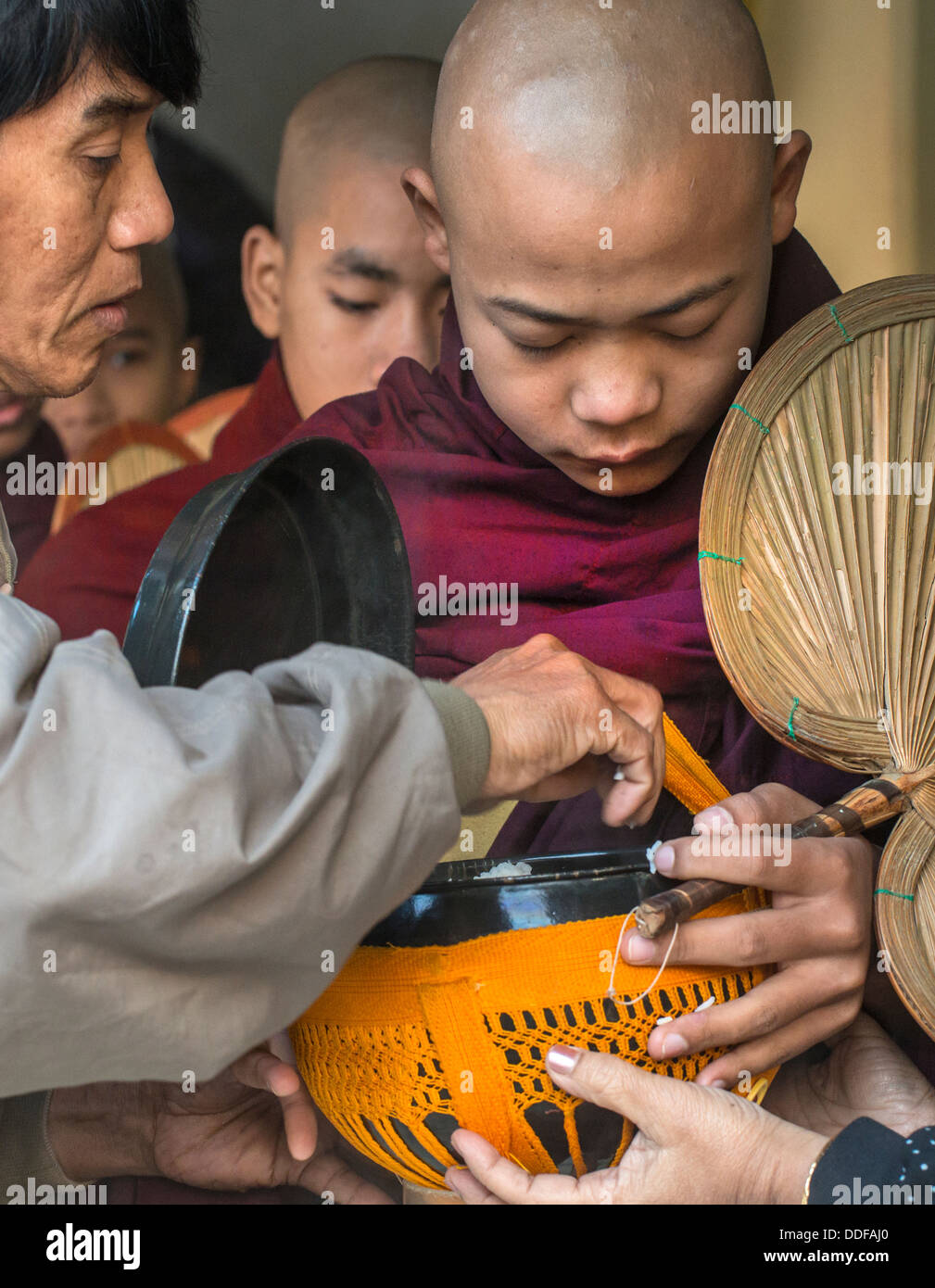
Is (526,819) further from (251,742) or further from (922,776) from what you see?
(251,742)

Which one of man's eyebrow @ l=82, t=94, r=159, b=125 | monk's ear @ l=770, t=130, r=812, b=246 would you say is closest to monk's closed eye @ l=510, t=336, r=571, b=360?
monk's ear @ l=770, t=130, r=812, b=246

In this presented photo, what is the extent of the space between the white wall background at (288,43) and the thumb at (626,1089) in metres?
1.21

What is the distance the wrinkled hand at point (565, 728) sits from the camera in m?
0.84

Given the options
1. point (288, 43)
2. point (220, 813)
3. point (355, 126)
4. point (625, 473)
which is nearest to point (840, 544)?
point (625, 473)

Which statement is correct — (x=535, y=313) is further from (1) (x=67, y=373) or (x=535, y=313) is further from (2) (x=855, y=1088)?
(2) (x=855, y=1088)

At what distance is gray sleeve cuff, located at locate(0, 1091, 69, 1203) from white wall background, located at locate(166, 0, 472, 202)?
115cm

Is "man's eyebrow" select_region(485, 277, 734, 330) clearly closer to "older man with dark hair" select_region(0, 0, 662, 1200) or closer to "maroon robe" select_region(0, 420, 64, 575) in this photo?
"older man with dark hair" select_region(0, 0, 662, 1200)

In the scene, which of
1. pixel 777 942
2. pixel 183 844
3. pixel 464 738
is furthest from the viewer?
pixel 777 942

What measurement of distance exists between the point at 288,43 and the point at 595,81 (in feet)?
2.28

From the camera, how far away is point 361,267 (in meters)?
1.47

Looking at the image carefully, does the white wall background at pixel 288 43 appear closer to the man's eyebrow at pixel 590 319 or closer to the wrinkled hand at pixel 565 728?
the man's eyebrow at pixel 590 319

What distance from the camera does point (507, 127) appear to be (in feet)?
3.34

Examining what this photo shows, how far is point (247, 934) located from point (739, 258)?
0.71 metres
